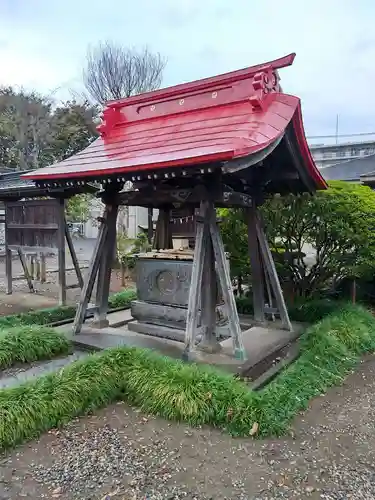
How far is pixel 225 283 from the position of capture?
4.69 m

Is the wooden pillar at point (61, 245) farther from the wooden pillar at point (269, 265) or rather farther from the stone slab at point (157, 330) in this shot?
the wooden pillar at point (269, 265)

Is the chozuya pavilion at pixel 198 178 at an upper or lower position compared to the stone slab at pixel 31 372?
upper

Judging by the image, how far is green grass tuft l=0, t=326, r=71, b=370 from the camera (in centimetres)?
465

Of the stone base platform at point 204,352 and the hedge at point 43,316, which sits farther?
the hedge at point 43,316

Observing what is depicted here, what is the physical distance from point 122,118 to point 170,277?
266cm

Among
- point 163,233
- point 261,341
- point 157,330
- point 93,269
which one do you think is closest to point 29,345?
point 93,269

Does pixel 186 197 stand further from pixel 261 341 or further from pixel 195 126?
pixel 261 341

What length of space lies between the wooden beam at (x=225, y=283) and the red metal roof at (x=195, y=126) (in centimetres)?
90

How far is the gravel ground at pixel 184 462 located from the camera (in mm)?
2754

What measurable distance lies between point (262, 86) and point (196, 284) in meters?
2.55

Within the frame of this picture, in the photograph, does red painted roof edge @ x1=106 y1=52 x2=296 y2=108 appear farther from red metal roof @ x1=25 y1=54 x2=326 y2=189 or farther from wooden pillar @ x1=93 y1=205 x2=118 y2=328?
wooden pillar @ x1=93 y1=205 x2=118 y2=328

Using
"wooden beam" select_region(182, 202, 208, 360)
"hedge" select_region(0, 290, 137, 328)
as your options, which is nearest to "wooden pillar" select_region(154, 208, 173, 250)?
"wooden beam" select_region(182, 202, 208, 360)

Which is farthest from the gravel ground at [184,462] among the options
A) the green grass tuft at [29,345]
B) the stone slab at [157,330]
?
the stone slab at [157,330]

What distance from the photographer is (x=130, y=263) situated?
1224 cm
